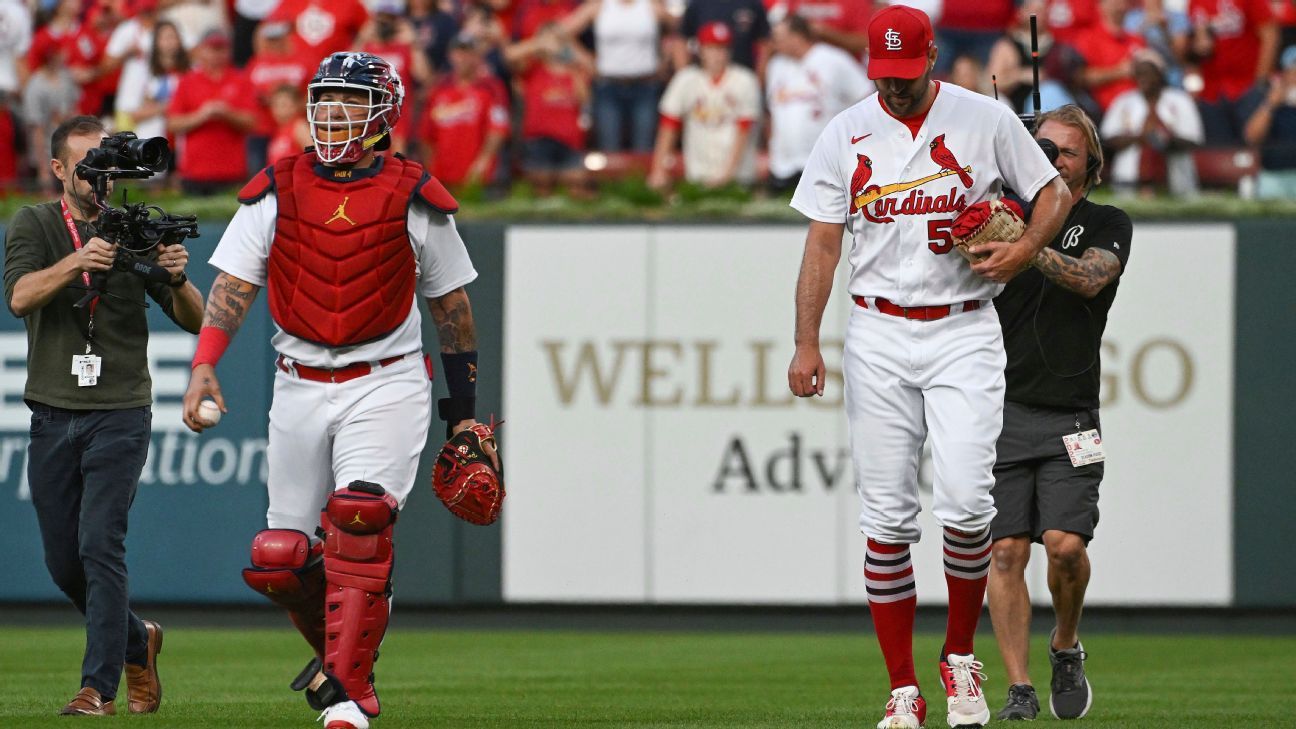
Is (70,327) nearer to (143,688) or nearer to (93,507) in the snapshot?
(93,507)

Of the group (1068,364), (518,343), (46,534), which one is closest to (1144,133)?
(518,343)

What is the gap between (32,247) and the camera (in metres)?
7.35

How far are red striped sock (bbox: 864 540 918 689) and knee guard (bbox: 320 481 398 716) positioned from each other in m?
1.74

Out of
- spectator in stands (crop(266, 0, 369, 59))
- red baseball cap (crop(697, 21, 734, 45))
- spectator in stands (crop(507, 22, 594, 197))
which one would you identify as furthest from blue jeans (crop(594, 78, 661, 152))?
spectator in stands (crop(266, 0, 369, 59))

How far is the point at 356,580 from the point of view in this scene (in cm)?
641

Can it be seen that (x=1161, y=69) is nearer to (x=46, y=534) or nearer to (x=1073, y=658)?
(x=1073, y=658)

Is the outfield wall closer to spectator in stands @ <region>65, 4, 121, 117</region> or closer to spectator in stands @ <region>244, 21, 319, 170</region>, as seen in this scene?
spectator in stands @ <region>244, 21, 319, 170</region>

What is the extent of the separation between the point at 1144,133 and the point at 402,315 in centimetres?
829

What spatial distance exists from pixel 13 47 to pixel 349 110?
1096cm

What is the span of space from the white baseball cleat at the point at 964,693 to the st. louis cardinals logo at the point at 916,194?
1592mm

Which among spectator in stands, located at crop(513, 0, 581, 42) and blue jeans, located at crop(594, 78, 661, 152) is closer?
blue jeans, located at crop(594, 78, 661, 152)

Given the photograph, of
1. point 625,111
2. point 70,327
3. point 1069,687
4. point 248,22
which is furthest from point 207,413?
point 248,22

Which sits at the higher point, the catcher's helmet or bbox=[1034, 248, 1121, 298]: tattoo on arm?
the catcher's helmet

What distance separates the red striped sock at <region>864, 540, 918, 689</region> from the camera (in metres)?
Result: 6.83
